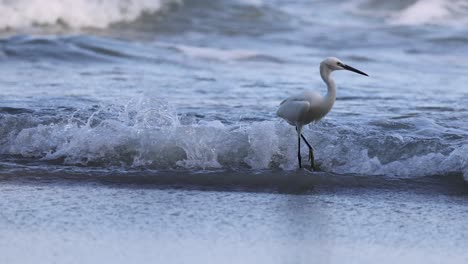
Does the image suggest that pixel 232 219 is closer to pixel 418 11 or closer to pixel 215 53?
pixel 215 53

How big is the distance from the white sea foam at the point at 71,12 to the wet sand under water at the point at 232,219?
9.26m

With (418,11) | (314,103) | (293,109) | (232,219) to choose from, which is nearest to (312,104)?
(314,103)

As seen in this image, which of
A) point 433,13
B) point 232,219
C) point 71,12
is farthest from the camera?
point 433,13

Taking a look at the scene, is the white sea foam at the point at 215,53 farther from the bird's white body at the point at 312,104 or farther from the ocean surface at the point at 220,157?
the bird's white body at the point at 312,104

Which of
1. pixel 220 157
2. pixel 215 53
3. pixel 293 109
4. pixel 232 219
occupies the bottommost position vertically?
pixel 232 219

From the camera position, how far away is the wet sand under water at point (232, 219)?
5.00 m

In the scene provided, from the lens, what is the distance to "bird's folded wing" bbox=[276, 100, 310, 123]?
701 cm

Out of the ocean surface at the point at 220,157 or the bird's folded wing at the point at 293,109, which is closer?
the ocean surface at the point at 220,157

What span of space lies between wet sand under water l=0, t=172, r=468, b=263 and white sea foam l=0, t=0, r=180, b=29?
926cm

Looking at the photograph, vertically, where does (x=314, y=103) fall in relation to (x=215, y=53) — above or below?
below

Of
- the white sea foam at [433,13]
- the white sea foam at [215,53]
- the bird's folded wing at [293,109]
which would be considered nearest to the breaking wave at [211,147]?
the bird's folded wing at [293,109]

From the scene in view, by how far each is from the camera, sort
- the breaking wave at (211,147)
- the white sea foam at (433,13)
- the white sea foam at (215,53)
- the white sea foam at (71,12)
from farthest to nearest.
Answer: the white sea foam at (433,13) → the white sea foam at (71,12) → the white sea foam at (215,53) → the breaking wave at (211,147)

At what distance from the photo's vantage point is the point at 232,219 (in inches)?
223

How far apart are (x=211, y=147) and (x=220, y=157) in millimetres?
110
